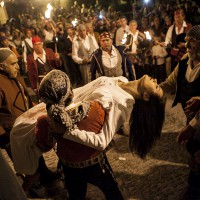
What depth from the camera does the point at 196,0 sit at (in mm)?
10852

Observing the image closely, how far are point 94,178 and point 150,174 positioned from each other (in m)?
1.61

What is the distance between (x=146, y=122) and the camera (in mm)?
2633

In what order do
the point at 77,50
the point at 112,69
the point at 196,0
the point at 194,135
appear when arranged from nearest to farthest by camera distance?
the point at 194,135
the point at 112,69
the point at 77,50
the point at 196,0

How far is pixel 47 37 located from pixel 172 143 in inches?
333

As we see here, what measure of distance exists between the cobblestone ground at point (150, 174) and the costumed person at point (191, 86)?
37 centimetres

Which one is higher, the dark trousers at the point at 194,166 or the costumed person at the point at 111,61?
the costumed person at the point at 111,61

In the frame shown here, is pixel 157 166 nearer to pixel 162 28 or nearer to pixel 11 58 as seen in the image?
pixel 11 58

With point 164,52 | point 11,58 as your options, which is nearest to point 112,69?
point 11,58

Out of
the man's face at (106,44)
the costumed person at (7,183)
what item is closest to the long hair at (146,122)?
the costumed person at (7,183)

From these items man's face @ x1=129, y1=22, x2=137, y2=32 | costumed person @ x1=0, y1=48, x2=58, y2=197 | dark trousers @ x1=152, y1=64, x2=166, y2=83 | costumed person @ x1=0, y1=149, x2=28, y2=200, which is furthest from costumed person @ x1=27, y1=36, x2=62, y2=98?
costumed person @ x1=0, y1=149, x2=28, y2=200

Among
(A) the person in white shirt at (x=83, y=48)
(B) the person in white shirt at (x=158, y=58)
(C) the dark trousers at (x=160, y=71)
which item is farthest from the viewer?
(A) the person in white shirt at (x=83, y=48)

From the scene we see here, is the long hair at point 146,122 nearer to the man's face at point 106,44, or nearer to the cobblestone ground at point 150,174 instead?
the cobblestone ground at point 150,174

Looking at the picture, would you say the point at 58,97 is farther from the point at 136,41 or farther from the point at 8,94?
the point at 136,41

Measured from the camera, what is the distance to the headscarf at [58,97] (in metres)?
2.14
